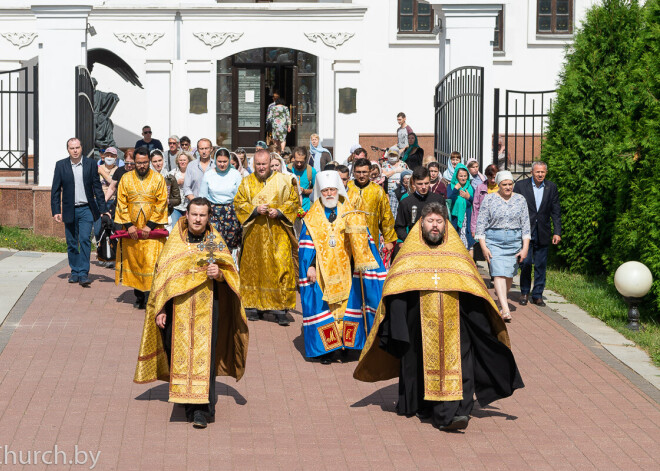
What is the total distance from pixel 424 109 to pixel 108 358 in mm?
19338

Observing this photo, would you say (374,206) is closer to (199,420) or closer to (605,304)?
(605,304)

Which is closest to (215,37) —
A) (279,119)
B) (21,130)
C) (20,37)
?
(279,119)

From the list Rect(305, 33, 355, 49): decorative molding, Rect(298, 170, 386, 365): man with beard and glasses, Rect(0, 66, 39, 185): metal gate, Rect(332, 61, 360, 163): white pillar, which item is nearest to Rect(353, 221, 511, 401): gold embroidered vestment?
Rect(298, 170, 386, 365): man with beard and glasses

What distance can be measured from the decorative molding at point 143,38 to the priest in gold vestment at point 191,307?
60.0ft

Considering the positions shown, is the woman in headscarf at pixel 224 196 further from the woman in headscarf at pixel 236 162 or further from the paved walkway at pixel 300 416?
Answer: the paved walkway at pixel 300 416

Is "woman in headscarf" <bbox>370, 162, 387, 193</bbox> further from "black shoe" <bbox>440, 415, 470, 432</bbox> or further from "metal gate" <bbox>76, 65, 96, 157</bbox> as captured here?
"black shoe" <bbox>440, 415, 470, 432</bbox>

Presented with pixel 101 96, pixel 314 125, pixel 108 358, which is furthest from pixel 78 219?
pixel 314 125

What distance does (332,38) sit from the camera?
2597 cm

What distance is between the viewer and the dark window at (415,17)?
28812 mm

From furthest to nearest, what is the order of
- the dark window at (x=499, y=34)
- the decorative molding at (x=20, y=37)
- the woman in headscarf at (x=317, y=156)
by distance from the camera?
the dark window at (x=499, y=34) < the decorative molding at (x=20, y=37) < the woman in headscarf at (x=317, y=156)

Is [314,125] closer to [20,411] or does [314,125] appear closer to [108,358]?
[108,358]

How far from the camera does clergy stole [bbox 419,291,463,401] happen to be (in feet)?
26.9

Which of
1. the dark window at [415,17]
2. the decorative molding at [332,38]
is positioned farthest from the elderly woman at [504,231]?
the dark window at [415,17]

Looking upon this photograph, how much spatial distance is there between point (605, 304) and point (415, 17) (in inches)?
668
